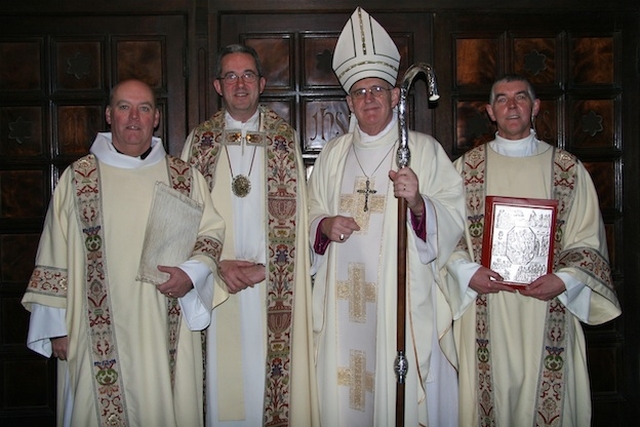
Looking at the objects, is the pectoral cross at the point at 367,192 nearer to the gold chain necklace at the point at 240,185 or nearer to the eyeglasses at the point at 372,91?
the eyeglasses at the point at 372,91

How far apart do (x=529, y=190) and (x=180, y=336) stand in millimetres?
1977

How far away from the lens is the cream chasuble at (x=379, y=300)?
134 inches

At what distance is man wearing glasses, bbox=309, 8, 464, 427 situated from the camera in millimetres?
3408

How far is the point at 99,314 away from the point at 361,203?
1417 millimetres

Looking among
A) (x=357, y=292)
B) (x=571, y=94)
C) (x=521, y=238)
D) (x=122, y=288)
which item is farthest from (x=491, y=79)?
(x=122, y=288)

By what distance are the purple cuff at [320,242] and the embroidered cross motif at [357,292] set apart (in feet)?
0.55

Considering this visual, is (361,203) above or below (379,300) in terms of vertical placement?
above

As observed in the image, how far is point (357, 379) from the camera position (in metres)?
3.50

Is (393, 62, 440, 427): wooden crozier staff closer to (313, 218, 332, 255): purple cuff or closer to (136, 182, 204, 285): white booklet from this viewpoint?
(313, 218, 332, 255): purple cuff

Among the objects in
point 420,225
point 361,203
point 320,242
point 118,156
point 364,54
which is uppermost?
point 364,54

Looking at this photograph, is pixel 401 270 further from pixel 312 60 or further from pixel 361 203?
pixel 312 60

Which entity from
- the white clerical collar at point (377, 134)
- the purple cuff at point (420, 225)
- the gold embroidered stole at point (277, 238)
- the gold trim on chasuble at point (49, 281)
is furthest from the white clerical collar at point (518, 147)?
the gold trim on chasuble at point (49, 281)

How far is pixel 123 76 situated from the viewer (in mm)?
4387

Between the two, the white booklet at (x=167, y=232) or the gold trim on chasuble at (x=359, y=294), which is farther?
the gold trim on chasuble at (x=359, y=294)
